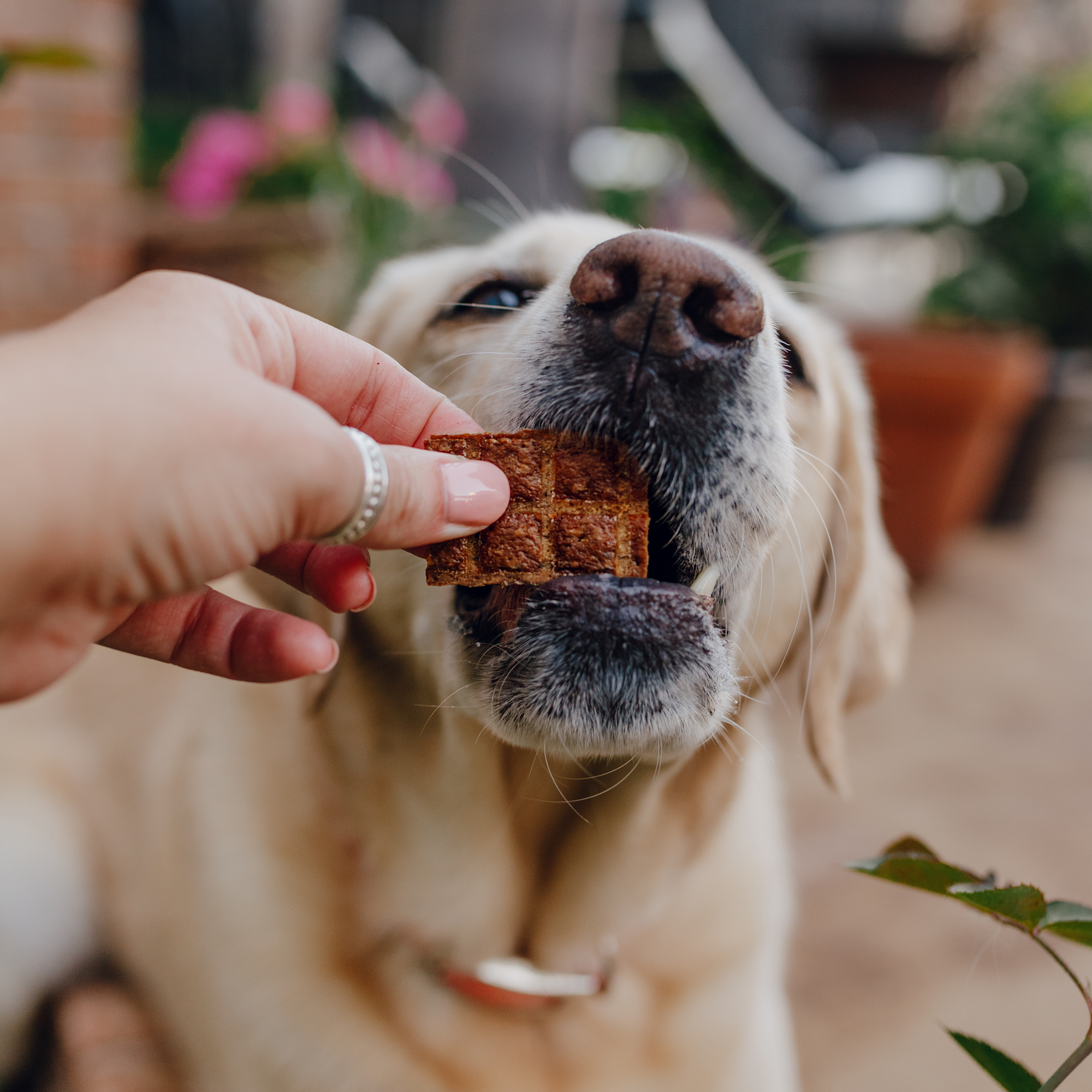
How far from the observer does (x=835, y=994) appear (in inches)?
86.0

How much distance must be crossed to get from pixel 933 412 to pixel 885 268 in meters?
3.52

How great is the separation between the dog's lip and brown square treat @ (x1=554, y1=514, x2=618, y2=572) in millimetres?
21

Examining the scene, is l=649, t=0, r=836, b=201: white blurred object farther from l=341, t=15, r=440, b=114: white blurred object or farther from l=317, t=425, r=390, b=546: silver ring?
l=317, t=425, r=390, b=546: silver ring

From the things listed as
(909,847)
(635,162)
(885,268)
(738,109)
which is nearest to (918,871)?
(909,847)

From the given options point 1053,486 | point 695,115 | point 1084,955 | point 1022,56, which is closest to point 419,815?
point 1084,955

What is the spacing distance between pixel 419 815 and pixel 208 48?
1212 centimetres

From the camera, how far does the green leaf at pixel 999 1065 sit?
2.48 feet

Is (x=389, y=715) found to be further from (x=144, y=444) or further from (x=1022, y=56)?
(x=1022, y=56)

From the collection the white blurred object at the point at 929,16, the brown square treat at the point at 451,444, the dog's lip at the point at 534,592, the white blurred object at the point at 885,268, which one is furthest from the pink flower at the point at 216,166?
the white blurred object at the point at 929,16

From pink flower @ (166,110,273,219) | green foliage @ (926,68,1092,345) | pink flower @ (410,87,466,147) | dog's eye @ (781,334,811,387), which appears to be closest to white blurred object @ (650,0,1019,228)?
green foliage @ (926,68,1092,345)

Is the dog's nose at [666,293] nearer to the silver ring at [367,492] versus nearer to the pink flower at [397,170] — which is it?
the silver ring at [367,492]

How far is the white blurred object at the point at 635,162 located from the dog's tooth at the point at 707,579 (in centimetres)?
514

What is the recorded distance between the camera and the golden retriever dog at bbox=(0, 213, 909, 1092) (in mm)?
1158

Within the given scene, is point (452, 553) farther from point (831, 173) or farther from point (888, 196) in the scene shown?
point (831, 173)
